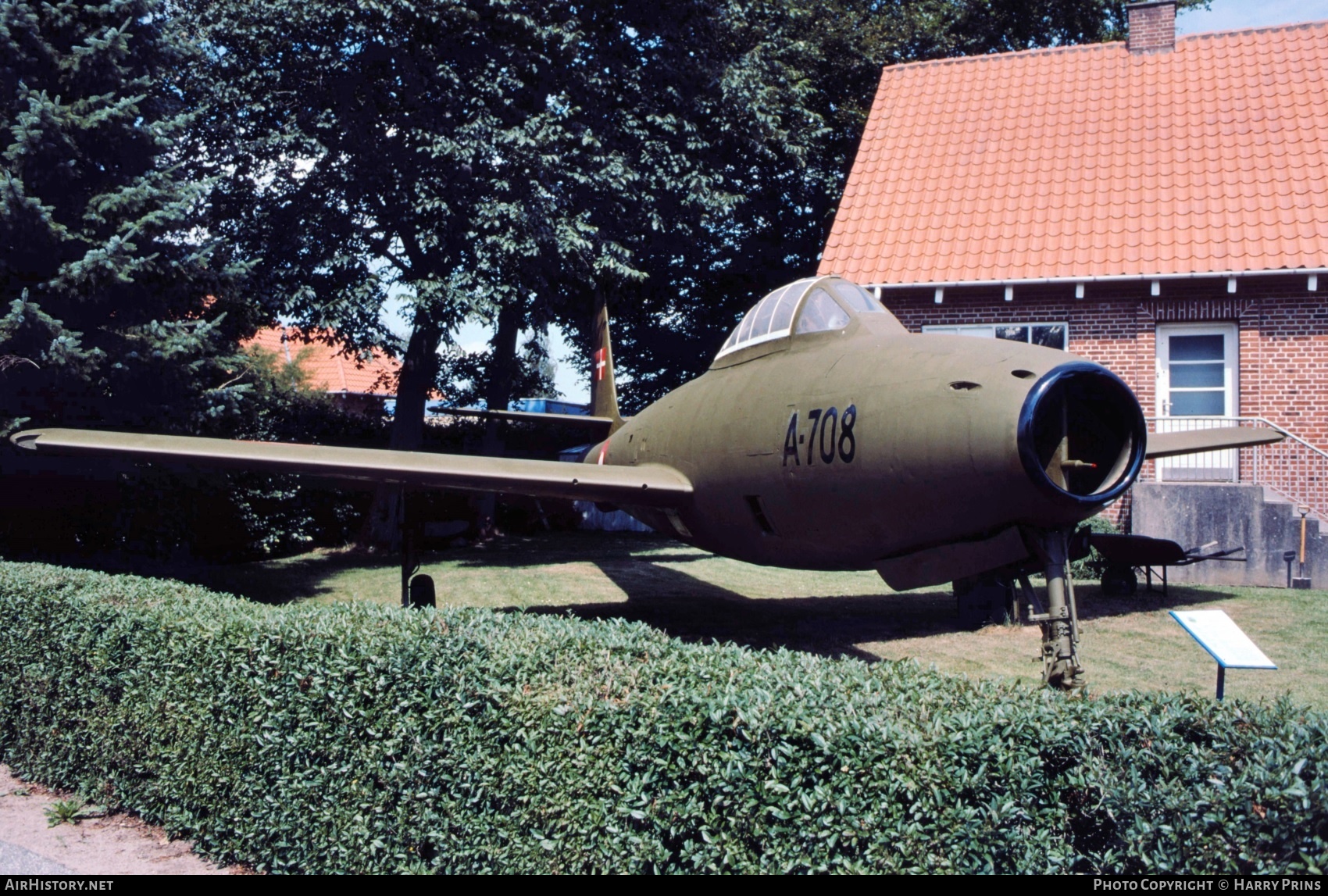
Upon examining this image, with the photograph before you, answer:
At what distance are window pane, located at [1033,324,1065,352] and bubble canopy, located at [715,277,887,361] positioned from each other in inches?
351

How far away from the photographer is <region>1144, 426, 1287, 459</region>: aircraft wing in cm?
1008

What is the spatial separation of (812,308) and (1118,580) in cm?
708

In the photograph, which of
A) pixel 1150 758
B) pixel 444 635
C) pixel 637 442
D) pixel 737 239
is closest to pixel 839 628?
pixel 637 442

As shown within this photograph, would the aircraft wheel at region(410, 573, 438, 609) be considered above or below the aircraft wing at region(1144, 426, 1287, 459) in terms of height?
below

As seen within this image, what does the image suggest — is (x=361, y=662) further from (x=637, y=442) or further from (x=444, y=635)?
(x=637, y=442)

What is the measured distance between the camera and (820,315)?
7.54 meters

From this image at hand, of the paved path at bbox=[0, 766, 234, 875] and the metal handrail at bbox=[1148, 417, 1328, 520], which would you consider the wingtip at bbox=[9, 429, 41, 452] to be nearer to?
the paved path at bbox=[0, 766, 234, 875]

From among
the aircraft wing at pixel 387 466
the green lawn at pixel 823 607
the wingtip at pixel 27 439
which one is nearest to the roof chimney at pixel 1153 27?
the green lawn at pixel 823 607

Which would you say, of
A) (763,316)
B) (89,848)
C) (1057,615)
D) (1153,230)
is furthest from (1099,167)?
(89,848)

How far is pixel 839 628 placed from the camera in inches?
404

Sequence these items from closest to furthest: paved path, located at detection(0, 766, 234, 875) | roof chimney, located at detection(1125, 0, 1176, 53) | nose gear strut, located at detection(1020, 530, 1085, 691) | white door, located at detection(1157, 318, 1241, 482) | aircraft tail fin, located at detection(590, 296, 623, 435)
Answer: paved path, located at detection(0, 766, 234, 875) < nose gear strut, located at detection(1020, 530, 1085, 691) < white door, located at detection(1157, 318, 1241, 482) < aircraft tail fin, located at detection(590, 296, 623, 435) < roof chimney, located at detection(1125, 0, 1176, 53)

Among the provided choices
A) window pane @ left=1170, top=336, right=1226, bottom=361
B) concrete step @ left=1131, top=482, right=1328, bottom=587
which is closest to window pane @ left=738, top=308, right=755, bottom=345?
concrete step @ left=1131, top=482, right=1328, bottom=587

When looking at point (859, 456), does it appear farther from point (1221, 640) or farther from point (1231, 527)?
point (1231, 527)

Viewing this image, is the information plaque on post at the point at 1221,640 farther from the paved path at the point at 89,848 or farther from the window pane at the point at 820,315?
the paved path at the point at 89,848
